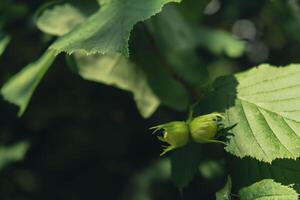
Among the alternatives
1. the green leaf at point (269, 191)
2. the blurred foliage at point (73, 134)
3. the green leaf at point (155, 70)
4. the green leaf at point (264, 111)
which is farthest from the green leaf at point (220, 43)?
the green leaf at point (269, 191)

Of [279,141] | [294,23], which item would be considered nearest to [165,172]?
[279,141]

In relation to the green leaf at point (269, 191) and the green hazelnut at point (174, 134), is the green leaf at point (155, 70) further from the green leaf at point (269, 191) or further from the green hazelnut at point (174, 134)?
the green leaf at point (269, 191)

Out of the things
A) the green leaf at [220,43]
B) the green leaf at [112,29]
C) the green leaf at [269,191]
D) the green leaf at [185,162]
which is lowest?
the green leaf at [220,43]

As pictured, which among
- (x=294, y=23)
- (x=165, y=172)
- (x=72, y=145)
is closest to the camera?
(x=165, y=172)

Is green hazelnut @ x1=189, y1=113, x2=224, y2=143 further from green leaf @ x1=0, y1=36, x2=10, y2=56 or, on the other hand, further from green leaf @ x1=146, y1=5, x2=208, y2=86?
green leaf @ x1=0, y1=36, x2=10, y2=56

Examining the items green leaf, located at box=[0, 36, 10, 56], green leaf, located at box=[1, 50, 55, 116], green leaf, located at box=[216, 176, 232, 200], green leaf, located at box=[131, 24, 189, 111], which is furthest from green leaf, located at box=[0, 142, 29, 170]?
green leaf, located at box=[216, 176, 232, 200]

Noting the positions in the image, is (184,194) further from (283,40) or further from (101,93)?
(283,40)

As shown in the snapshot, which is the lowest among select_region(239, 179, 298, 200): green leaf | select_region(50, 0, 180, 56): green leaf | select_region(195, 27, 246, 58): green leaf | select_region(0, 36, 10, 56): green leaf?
select_region(195, 27, 246, 58): green leaf
